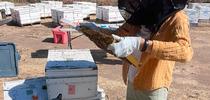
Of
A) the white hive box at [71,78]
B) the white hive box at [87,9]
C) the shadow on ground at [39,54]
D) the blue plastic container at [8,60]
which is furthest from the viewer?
the white hive box at [87,9]

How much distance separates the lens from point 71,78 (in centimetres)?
378

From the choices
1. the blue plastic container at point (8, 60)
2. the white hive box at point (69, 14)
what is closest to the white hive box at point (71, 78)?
the blue plastic container at point (8, 60)

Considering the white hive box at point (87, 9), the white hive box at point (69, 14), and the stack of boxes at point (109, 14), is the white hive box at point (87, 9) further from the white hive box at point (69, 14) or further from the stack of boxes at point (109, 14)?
the white hive box at point (69, 14)

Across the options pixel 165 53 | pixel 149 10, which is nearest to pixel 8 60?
pixel 149 10

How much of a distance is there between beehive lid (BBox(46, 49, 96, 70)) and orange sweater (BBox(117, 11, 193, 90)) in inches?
35.0

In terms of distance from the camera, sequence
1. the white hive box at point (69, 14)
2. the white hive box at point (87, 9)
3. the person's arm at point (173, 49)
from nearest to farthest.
Answer: 1. the person's arm at point (173, 49)
2. the white hive box at point (69, 14)
3. the white hive box at point (87, 9)

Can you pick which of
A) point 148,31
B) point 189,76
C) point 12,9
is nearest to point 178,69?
point 189,76

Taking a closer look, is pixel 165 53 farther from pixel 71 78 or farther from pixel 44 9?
pixel 44 9

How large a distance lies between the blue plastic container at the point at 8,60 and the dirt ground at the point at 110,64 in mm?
3420

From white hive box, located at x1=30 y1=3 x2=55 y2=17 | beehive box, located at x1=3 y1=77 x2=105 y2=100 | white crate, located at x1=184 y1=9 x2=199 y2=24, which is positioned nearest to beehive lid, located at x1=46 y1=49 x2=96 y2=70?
beehive box, located at x1=3 y1=77 x2=105 y2=100

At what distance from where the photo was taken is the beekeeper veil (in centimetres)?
276

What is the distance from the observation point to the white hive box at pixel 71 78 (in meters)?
3.74

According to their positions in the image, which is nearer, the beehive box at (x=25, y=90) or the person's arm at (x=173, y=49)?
the person's arm at (x=173, y=49)

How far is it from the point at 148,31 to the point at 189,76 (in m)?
5.77
